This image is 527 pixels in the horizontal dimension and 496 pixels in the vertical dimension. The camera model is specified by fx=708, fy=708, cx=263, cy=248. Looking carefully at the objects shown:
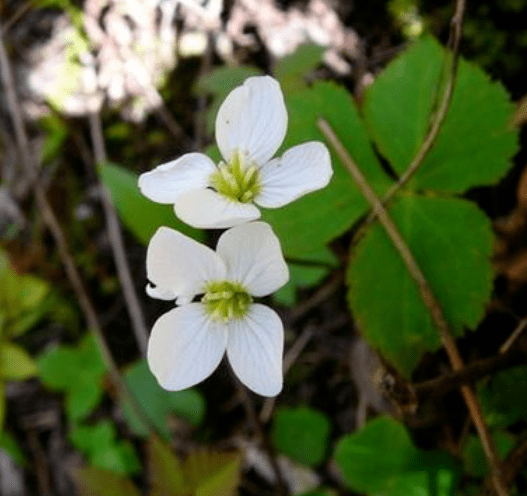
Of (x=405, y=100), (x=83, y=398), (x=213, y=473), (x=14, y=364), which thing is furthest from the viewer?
(x=83, y=398)

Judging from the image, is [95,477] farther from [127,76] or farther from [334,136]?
[127,76]

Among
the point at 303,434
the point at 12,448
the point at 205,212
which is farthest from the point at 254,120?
the point at 12,448

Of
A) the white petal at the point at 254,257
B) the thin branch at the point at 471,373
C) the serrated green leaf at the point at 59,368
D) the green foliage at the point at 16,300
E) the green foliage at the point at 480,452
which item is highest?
the white petal at the point at 254,257

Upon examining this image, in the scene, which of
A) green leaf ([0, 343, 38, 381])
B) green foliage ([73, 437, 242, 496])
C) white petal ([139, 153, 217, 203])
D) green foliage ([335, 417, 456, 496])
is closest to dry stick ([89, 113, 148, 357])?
green leaf ([0, 343, 38, 381])

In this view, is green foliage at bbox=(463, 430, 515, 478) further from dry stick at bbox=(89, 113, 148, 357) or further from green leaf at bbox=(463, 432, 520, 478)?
dry stick at bbox=(89, 113, 148, 357)

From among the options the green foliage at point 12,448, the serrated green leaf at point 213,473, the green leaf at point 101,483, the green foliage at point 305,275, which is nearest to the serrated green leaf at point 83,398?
the green foliage at point 12,448

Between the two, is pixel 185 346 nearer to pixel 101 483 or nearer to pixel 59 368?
pixel 101 483

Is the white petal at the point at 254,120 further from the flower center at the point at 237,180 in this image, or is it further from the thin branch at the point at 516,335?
the thin branch at the point at 516,335

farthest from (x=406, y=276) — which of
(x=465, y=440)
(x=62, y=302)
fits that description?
(x=62, y=302)
